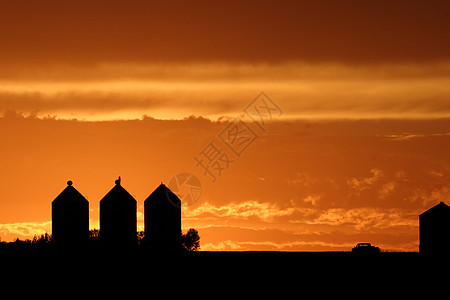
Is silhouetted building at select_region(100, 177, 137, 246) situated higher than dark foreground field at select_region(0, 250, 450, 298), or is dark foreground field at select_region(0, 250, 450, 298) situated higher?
silhouetted building at select_region(100, 177, 137, 246)

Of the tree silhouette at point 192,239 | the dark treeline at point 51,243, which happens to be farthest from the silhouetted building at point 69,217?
the tree silhouette at point 192,239

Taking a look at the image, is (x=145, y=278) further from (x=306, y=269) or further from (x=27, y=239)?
(x=27, y=239)

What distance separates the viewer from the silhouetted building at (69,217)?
2172 inches

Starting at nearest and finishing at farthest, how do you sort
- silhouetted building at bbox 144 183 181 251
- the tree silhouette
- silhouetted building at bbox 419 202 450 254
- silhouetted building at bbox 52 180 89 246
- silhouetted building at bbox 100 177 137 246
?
1. silhouetted building at bbox 419 202 450 254
2. silhouetted building at bbox 100 177 137 246
3. silhouetted building at bbox 52 180 89 246
4. silhouetted building at bbox 144 183 181 251
5. the tree silhouette

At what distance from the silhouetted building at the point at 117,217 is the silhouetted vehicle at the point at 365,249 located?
10.6 m

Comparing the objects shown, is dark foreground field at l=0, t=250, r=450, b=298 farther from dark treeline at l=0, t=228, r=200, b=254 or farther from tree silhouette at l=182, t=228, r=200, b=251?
tree silhouette at l=182, t=228, r=200, b=251

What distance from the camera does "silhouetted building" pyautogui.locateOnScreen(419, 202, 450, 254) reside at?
54.4 metres

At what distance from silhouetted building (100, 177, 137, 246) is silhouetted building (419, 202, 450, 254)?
13.8m

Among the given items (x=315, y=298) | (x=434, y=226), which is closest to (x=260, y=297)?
(x=315, y=298)

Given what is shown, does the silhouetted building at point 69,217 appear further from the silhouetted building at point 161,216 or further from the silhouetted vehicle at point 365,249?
the silhouetted vehicle at point 365,249

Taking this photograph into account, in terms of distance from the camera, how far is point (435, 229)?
54.6 m

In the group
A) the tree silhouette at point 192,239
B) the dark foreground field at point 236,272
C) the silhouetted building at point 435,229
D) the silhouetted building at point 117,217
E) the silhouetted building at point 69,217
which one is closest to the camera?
the dark foreground field at point 236,272

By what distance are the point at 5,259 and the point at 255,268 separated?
477 inches

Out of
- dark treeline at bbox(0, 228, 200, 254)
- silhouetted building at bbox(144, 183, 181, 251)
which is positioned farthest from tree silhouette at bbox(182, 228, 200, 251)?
silhouetted building at bbox(144, 183, 181, 251)
